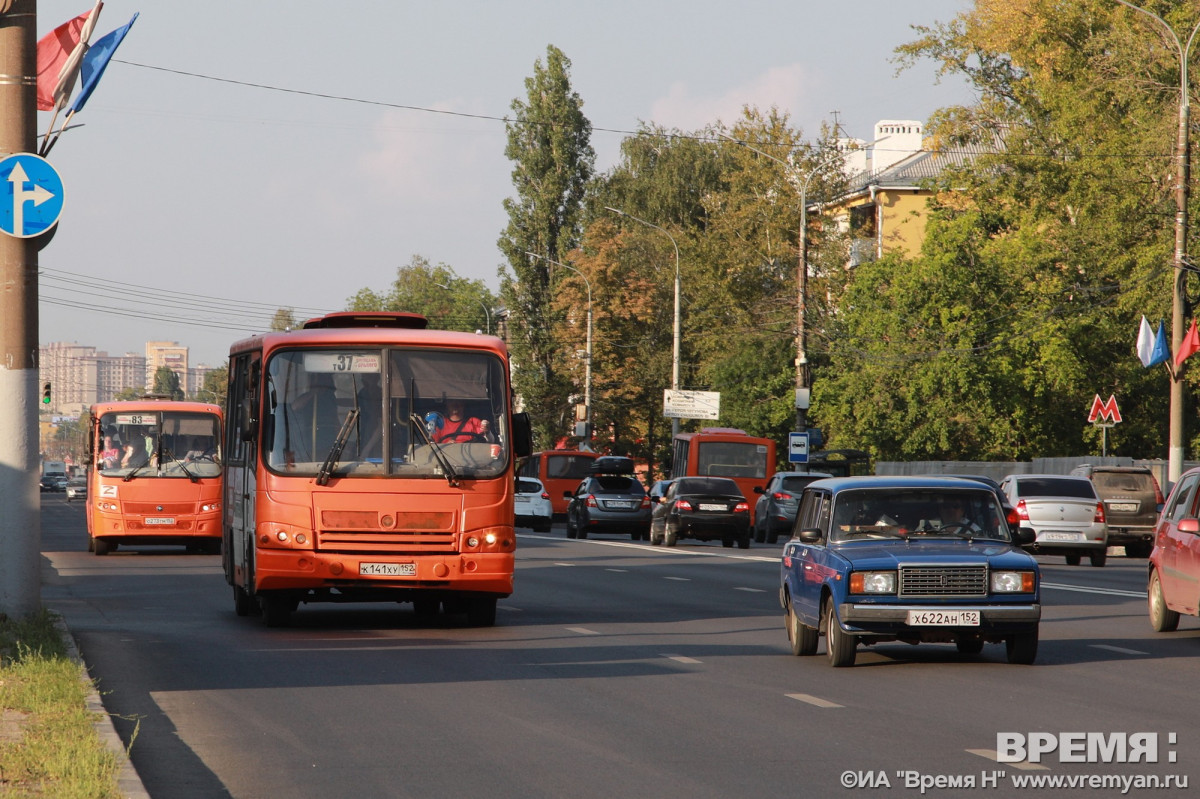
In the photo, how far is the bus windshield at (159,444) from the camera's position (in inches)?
1276

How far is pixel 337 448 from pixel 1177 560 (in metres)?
7.80

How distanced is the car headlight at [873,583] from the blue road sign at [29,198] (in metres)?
6.88

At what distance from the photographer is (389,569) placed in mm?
16516

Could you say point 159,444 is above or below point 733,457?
above

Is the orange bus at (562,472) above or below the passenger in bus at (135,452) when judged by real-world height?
below

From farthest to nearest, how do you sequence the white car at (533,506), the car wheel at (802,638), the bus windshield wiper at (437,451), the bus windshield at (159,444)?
the white car at (533,506)
the bus windshield at (159,444)
the bus windshield wiper at (437,451)
the car wheel at (802,638)

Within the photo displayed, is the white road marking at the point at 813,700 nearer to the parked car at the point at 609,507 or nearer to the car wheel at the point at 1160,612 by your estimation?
the car wheel at the point at 1160,612

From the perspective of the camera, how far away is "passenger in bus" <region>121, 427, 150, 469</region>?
32438mm

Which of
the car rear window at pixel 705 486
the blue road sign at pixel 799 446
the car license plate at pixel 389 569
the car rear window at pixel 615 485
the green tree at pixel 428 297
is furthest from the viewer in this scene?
the green tree at pixel 428 297

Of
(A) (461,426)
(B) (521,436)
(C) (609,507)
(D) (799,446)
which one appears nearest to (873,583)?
(B) (521,436)

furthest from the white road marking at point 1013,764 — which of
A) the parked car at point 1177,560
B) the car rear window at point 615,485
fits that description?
the car rear window at point 615,485

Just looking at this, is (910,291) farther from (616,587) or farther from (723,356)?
(616,587)

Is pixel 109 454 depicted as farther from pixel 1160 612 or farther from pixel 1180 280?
pixel 1180 280

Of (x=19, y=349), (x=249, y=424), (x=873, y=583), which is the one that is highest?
(x=19, y=349)
